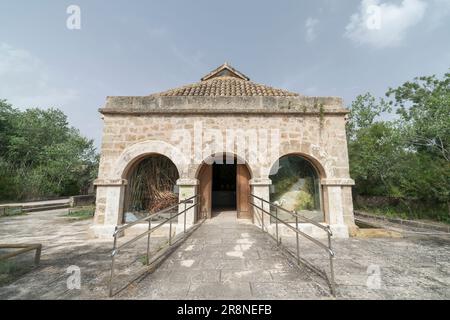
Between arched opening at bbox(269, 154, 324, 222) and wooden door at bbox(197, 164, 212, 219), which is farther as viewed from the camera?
wooden door at bbox(197, 164, 212, 219)

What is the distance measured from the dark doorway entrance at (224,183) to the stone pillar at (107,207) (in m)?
5.65

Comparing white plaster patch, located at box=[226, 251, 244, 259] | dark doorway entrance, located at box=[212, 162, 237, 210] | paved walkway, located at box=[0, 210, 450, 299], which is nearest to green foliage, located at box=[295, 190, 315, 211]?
paved walkway, located at box=[0, 210, 450, 299]

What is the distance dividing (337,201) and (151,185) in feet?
19.0

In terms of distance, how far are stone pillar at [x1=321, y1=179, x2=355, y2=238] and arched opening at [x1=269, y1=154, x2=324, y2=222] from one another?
371 mm

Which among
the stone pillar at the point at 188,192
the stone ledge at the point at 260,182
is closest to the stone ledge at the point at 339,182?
the stone ledge at the point at 260,182

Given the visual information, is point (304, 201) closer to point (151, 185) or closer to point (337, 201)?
point (337, 201)

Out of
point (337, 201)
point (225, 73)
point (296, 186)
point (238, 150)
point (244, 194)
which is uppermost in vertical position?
point (225, 73)

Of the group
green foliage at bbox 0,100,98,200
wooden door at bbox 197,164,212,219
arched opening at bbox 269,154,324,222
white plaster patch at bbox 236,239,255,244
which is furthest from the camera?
green foliage at bbox 0,100,98,200

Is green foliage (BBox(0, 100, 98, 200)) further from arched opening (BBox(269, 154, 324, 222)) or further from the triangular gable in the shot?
arched opening (BBox(269, 154, 324, 222))

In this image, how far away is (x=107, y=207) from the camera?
5.13m

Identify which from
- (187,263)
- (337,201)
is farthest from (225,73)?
(187,263)

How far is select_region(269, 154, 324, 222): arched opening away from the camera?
580 cm

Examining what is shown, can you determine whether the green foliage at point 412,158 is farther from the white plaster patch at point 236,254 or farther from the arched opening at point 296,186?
the white plaster patch at point 236,254

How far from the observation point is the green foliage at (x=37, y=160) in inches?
570
